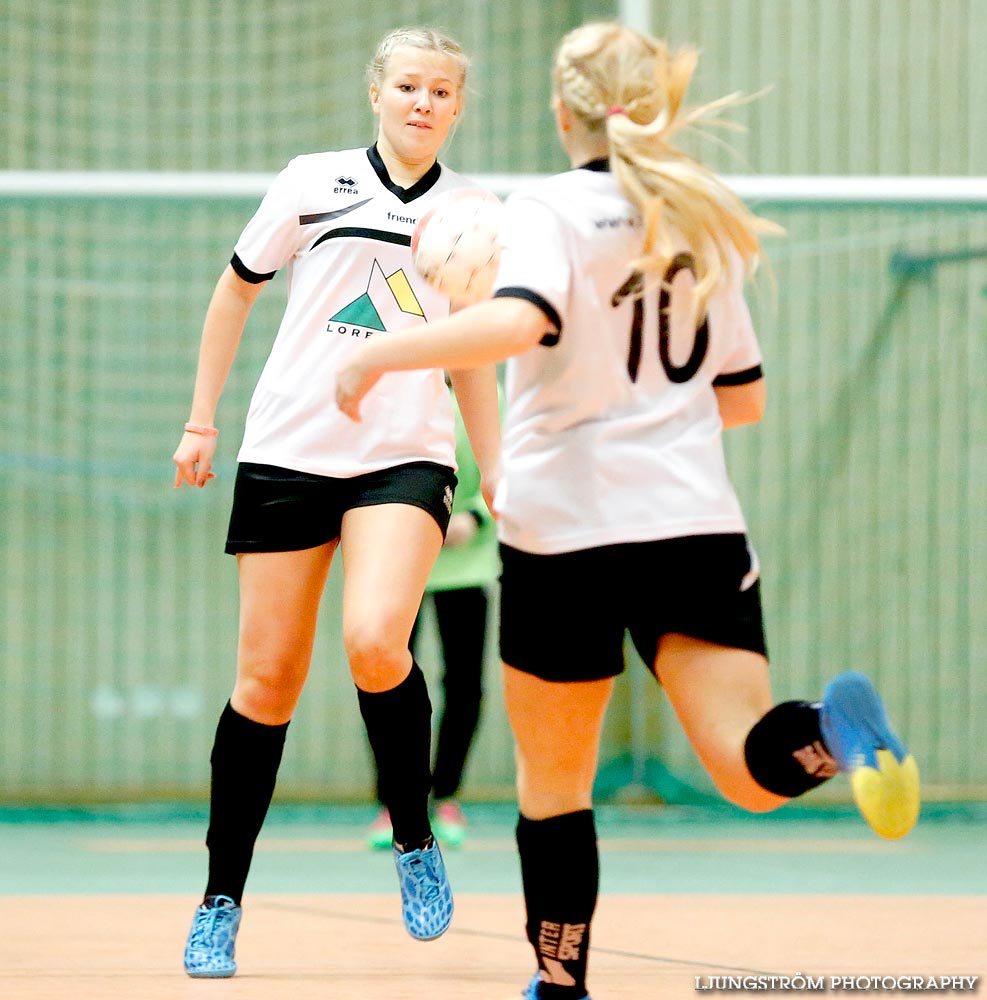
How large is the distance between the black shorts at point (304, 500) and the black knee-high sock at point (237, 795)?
0.33m

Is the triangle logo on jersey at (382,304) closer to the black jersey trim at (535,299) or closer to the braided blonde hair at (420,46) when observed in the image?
the braided blonde hair at (420,46)

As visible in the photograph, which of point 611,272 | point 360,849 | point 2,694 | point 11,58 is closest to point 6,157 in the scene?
point 11,58

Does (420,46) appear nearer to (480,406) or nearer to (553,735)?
(480,406)

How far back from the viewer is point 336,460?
Answer: 8.42 feet

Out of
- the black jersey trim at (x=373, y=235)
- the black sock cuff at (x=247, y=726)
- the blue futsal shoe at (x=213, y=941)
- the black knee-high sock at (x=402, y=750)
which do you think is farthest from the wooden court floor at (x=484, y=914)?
the black jersey trim at (x=373, y=235)

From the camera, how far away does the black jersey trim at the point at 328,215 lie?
262cm

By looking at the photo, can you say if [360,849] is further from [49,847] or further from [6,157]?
[6,157]

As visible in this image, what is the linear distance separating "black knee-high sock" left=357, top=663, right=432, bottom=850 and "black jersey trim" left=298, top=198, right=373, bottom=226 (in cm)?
82

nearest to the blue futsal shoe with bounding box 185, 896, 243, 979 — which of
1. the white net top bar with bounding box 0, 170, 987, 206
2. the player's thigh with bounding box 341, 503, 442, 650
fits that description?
the player's thigh with bounding box 341, 503, 442, 650

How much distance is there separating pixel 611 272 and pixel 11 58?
178 inches

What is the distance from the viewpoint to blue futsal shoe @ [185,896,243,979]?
2535 mm

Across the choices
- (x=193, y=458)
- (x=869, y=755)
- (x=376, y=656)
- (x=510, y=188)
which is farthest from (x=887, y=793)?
(x=510, y=188)

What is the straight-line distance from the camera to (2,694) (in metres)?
5.34

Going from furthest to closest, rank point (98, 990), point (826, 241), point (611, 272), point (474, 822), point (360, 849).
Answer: point (826, 241)
point (474, 822)
point (360, 849)
point (98, 990)
point (611, 272)
